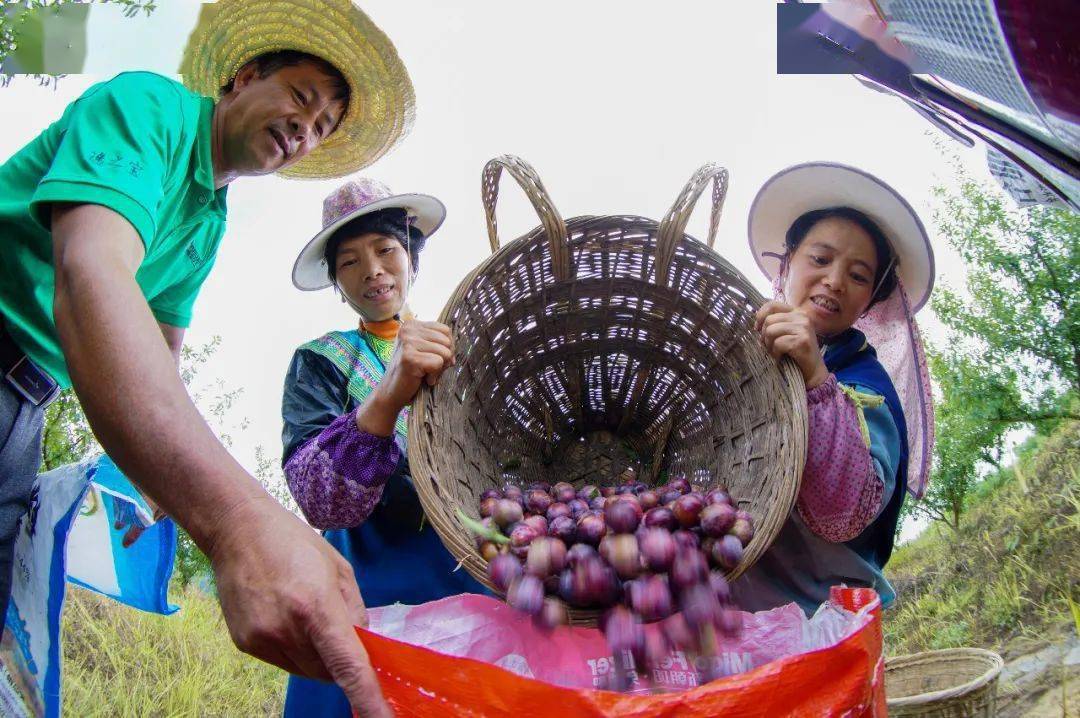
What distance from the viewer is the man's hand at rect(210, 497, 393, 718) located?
0.70 metres

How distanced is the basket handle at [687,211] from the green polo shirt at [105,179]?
908mm

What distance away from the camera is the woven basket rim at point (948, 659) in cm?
188

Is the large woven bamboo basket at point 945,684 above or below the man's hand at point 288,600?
below

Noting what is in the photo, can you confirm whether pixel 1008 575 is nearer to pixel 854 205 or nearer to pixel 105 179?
pixel 854 205

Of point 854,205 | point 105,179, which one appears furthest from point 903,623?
point 105,179

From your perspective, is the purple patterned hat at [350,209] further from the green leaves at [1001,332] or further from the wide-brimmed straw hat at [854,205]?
the green leaves at [1001,332]

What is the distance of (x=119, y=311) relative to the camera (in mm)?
857

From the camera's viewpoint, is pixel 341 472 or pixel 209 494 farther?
pixel 341 472

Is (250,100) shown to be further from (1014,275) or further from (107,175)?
(1014,275)

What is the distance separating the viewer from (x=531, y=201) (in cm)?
129

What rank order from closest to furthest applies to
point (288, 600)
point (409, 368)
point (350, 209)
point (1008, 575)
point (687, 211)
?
point (288, 600) < point (409, 368) < point (687, 211) < point (350, 209) < point (1008, 575)

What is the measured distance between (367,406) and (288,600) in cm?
62

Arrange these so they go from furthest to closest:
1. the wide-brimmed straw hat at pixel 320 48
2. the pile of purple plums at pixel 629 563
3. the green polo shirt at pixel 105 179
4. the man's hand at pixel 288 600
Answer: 1. the wide-brimmed straw hat at pixel 320 48
2. the green polo shirt at pixel 105 179
3. the pile of purple plums at pixel 629 563
4. the man's hand at pixel 288 600

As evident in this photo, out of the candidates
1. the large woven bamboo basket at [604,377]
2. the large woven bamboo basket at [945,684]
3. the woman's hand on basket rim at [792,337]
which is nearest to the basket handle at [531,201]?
the large woven bamboo basket at [604,377]
